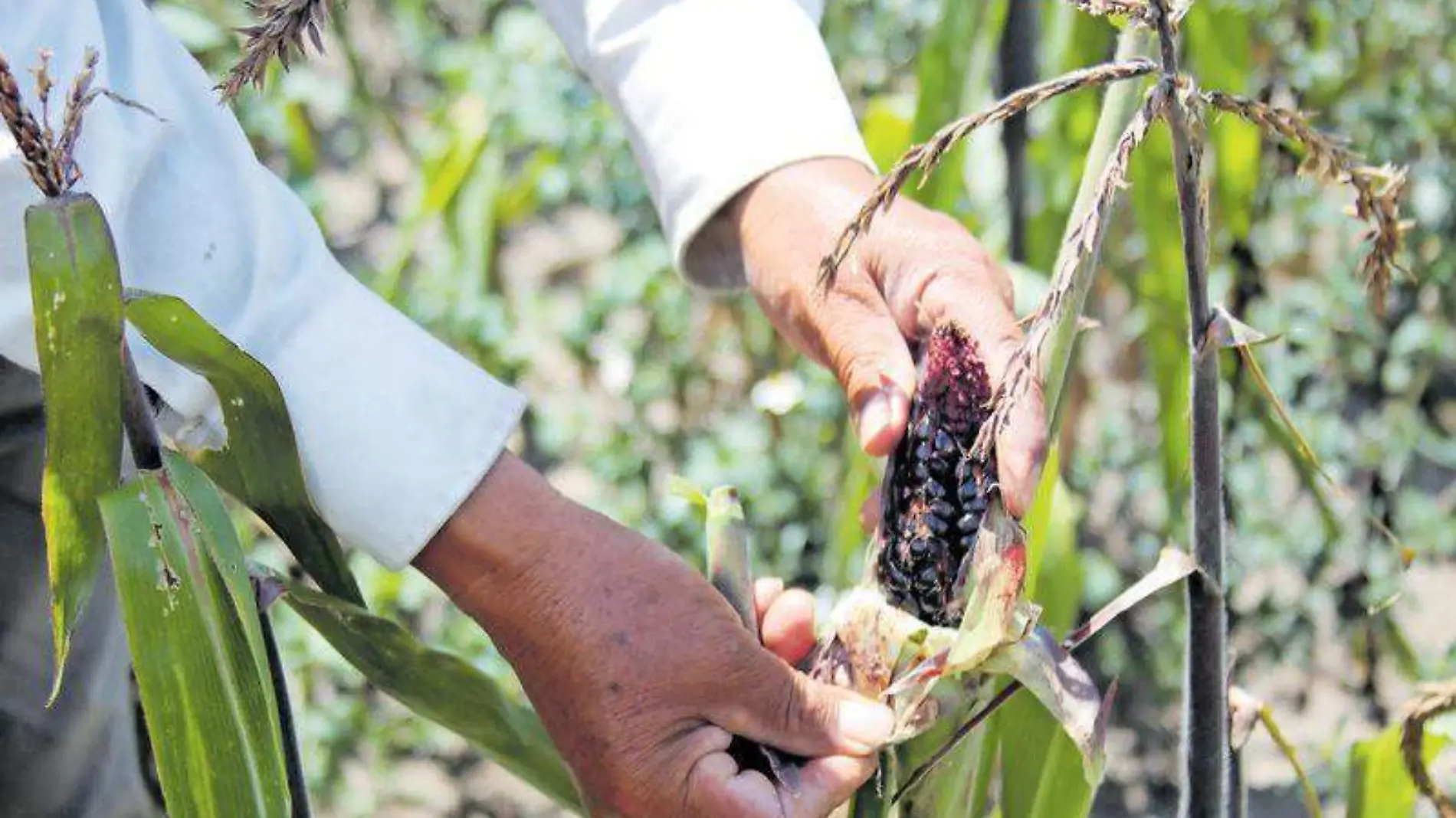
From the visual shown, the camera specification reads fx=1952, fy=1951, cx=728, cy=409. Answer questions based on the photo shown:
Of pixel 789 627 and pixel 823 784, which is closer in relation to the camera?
pixel 823 784

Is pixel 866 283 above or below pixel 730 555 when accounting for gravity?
above

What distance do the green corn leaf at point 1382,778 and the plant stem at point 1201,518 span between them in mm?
116

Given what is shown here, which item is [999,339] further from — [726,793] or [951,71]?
[951,71]

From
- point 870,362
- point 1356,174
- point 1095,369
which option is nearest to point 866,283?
point 870,362

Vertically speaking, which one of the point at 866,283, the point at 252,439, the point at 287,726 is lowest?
the point at 287,726

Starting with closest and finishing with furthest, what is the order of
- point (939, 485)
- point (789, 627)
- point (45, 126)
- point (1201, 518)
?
1. point (45, 126)
2. point (1201, 518)
3. point (939, 485)
4. point (789, 627)

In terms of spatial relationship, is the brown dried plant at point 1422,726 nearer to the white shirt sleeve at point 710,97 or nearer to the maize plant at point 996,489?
the maize plant at point 996,489

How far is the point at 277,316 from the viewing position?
0.85m

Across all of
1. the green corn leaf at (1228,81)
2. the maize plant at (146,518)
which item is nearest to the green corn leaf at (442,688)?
the maize plant at (146,518)

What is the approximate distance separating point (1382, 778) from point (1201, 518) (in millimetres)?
258

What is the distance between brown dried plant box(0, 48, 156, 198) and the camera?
0.62m

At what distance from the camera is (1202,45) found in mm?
1365

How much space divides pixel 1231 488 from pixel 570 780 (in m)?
0.83

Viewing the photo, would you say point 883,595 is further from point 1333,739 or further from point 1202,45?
point 1202,45
